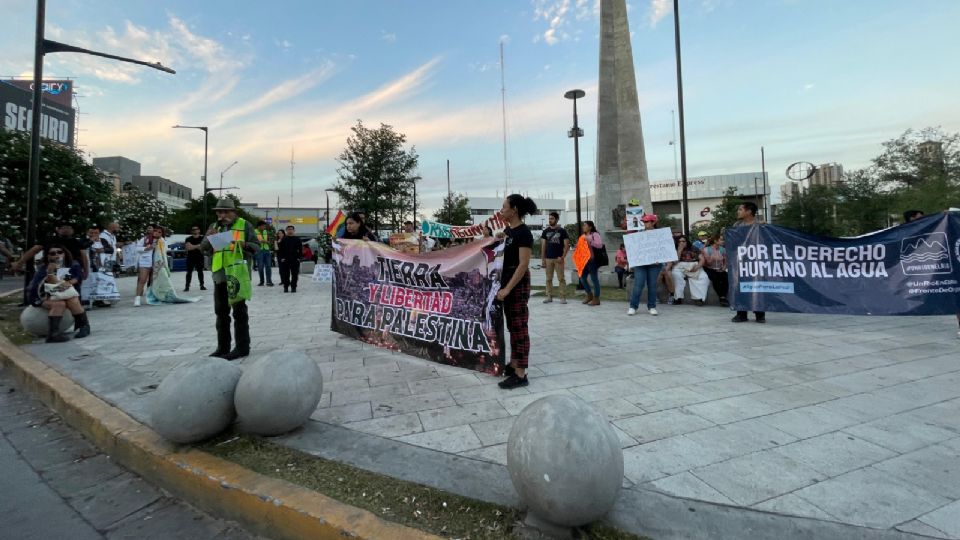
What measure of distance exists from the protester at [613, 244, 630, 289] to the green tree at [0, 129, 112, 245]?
15858 millimetres

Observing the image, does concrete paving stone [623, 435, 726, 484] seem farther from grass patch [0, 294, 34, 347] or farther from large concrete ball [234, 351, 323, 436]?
grass patch [0, 294, 34, 347]

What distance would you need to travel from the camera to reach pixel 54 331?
271 inches

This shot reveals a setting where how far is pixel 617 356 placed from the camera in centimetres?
561

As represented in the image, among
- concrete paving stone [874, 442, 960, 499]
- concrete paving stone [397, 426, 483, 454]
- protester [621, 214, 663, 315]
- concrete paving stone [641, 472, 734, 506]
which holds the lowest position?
concrete paving stone [641, 472, 734, 506]

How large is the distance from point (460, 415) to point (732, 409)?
224cm

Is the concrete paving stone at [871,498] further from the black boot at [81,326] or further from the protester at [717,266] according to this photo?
the black boot at [81,326]

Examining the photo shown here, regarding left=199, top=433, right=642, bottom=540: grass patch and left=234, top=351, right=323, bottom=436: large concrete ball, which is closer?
left=199, top=433, right=642, bottom=540: grass patch

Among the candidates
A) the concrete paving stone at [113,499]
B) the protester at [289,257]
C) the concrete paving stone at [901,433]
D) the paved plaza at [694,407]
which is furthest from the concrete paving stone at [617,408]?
the protester at [289,257]

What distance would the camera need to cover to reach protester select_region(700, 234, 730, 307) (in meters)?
9.59

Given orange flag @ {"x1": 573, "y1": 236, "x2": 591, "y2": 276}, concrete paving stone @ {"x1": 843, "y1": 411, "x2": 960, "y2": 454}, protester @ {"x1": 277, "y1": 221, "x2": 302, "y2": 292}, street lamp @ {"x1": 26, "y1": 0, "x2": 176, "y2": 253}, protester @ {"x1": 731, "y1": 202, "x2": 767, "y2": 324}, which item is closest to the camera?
concrete paving stone @ {"x1": 843, "y1": 411, "x2": 960, "y2": 454}

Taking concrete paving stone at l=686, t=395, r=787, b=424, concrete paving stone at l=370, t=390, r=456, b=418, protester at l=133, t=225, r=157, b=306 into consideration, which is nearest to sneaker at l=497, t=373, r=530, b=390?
concrete paving stone at l=370, t=390, r=456, b=418

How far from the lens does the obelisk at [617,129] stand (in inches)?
685

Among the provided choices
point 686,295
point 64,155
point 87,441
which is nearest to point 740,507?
point 87,441

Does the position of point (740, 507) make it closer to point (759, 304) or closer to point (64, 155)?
point (759, 304)
